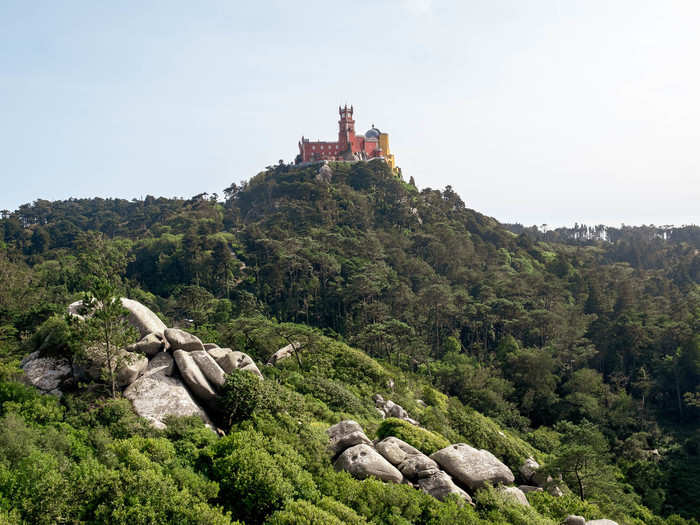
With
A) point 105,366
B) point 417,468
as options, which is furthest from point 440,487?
point 105,366

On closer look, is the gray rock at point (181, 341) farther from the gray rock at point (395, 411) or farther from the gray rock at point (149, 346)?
the gray rock at point (395, 411)

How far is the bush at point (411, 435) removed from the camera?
2364cm

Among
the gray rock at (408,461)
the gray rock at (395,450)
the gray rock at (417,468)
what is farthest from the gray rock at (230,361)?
the gray rock at (417,468)

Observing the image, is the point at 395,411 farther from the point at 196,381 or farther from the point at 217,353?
the point at 196,381

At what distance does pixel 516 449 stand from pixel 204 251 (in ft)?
170

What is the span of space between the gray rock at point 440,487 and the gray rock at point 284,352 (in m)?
19.0

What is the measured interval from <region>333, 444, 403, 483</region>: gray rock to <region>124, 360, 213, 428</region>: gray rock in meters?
6.49

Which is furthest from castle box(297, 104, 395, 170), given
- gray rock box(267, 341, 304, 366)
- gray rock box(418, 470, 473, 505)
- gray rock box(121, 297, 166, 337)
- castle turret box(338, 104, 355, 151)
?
gray rock box(418, 470, 473, 505)

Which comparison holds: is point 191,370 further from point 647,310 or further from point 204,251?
point 647,310

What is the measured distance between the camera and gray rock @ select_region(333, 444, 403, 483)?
19578 millimetres

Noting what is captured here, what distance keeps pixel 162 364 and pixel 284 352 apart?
1547cm

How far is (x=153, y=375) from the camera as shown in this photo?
2306 cm

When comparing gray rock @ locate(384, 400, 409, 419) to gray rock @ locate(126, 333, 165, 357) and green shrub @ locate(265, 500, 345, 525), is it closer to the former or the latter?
gray rock @ locate(126, 333, 165, 357)

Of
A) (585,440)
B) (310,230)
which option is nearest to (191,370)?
(585,440)
